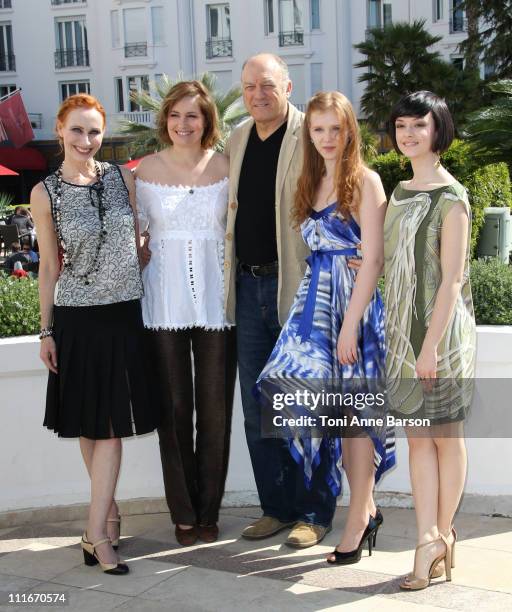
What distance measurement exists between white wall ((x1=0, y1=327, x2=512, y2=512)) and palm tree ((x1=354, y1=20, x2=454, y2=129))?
24.6m

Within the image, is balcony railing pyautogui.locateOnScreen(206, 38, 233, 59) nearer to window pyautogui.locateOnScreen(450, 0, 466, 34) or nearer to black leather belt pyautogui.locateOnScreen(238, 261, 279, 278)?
window pyautogui.locateOnScreen(450, 0, 466, 34)

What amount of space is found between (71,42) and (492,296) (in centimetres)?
3973

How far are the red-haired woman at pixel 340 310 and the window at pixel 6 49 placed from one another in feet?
136

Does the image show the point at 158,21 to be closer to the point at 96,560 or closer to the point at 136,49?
the point at 136,49

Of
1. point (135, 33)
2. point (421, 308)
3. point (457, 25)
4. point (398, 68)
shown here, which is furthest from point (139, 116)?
point (421, 308)

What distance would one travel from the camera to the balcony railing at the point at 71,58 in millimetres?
40812

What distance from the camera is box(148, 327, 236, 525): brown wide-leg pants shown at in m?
4.05

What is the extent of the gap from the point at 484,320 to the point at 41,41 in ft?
133

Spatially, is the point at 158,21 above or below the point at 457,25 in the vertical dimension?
above

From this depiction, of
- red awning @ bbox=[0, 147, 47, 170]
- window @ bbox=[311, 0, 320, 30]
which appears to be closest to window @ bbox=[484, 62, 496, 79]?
window @ bbox=[311, 0, 320, 30]

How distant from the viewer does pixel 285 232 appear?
388cm

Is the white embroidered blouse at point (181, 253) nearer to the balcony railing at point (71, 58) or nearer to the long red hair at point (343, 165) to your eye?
the long red hair at point (343, 165)

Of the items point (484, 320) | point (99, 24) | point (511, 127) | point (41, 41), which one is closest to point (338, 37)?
point (99, 24)

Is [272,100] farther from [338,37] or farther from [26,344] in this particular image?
[338,37]
